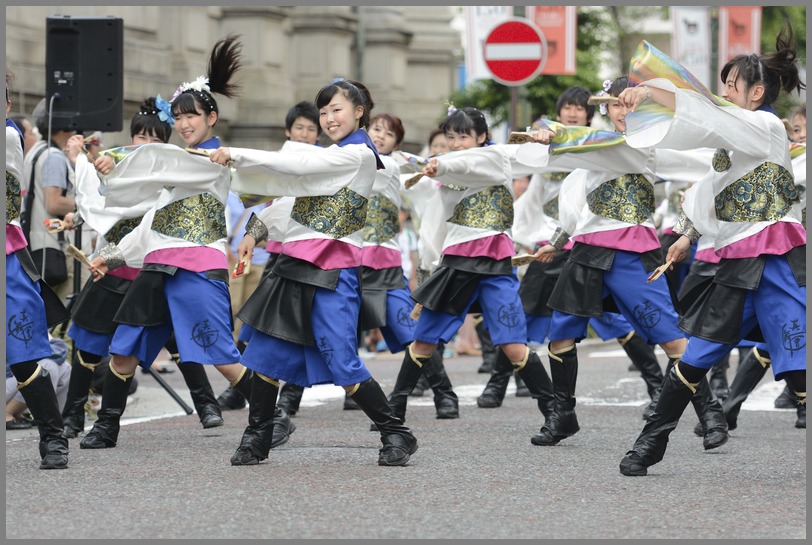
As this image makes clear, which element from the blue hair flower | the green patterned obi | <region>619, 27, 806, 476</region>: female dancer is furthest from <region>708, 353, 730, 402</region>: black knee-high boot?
the blue hair flower

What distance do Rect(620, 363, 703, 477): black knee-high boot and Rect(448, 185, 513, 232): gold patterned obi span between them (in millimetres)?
2348

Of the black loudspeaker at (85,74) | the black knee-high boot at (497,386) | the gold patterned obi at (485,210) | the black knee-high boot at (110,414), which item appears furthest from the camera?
the black knee-high boot at (497,386)

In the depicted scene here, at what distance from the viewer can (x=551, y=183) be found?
10539 millimetres

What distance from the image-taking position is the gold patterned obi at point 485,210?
9.07 meters

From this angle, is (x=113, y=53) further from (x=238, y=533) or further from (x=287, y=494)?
(x=238, y=533)

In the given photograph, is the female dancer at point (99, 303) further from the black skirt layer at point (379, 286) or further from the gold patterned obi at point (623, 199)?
the gold patterned obi at point (623, 199)

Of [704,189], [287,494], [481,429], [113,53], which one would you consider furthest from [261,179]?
[113,53]

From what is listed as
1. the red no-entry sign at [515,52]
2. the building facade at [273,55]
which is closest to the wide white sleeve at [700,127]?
the red no-entry sign at [515,52]

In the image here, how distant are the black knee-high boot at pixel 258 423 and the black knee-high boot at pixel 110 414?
1080mm

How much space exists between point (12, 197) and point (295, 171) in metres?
1.35

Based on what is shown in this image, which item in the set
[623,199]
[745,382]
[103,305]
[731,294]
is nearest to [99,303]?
[103,305]

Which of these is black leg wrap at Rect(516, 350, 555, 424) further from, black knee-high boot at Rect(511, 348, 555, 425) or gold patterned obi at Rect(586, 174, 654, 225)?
gold patterned obi at Rect(586, 174, 654, 225)

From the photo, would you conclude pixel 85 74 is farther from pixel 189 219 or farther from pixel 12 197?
pixel 12 197

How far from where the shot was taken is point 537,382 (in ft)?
Answer: 29.0
